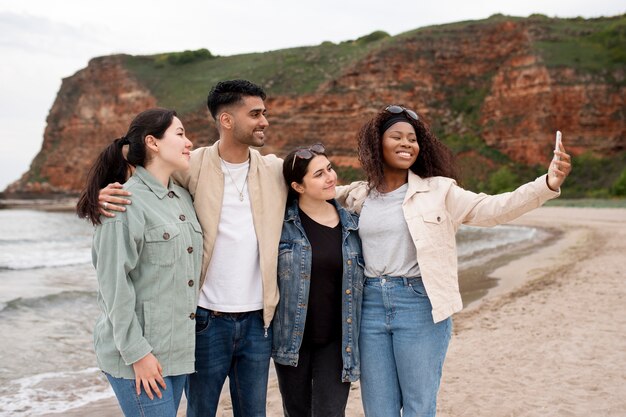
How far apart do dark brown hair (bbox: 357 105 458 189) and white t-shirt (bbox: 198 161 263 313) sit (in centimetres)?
78

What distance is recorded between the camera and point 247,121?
11.0 feet

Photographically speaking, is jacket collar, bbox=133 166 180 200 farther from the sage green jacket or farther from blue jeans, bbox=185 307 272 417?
blue jeans, bbox=185 307 272 417

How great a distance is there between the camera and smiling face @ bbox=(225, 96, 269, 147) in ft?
11.0

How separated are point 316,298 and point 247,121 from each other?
3.65ft

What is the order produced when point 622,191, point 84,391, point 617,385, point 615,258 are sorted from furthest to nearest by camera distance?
point 622,191
point 615,258
point 84,391
point 617,385

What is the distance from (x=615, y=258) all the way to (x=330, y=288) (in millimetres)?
13127

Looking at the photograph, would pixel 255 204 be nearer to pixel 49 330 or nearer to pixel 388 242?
pixel 388 242

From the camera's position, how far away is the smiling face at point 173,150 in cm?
289

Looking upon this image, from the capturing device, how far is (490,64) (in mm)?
58281

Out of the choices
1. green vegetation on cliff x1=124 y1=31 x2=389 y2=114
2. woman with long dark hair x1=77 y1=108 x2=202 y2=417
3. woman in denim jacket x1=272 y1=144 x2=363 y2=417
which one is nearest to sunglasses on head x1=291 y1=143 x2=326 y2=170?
woman in denim jacket x1=272 y1=144 x2=363 y2=417

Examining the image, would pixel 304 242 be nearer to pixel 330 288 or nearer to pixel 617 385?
pixel 330 288

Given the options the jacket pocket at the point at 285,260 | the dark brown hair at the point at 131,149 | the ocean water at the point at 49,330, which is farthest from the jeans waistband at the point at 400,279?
the ocean water at the point at 49,330

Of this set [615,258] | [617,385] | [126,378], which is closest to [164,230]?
[126,378]

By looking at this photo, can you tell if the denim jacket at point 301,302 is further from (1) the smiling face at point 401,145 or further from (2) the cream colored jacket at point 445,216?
(1) the smiling face at point 401,145
